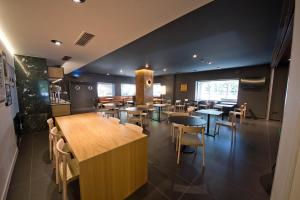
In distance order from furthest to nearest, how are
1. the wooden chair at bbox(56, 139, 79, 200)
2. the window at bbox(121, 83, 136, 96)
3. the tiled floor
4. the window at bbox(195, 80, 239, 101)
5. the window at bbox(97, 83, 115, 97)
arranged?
the window at bbox(121, 83, 136, 96) → the window at bbox(97, 83, 115, 97) → the window at bbox(195, 80, 239, 101) → the tiled floor → the wooden chair at bbox(56, 139, 79, 200)

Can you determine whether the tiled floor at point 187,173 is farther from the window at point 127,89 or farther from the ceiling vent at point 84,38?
the window at point 127,89

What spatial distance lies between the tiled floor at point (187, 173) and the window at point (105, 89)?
6853 millimetres

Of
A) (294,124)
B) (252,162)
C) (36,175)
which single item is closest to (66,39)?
(36,175)

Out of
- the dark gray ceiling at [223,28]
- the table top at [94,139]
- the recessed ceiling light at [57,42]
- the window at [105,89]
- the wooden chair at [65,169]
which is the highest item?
the dark gray ceiling at [223,28]

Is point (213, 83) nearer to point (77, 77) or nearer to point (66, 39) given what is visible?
point (66, 39)

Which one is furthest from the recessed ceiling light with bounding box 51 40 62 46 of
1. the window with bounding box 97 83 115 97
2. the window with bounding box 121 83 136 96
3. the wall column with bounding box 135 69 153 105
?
the window with bounding box 121 83 136 96

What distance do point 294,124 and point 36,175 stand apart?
3031 mm

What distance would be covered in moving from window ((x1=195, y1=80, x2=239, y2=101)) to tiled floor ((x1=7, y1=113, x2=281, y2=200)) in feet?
15.0

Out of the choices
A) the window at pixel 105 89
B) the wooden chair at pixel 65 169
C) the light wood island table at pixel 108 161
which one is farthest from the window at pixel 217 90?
the wooden chair at pixel 65 169

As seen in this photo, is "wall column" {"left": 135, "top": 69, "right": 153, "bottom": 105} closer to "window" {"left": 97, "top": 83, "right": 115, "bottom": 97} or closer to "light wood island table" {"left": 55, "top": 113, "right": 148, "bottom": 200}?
"light wood island table" {"left": 55, "top": 113, "right": 148, "bottom": 200}

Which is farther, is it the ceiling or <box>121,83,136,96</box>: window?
<box>121,83,136,96</box>: window

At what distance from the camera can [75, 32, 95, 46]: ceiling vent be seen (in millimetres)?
2089

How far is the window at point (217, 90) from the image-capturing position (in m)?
6.98

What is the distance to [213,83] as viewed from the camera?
25.8 feet
